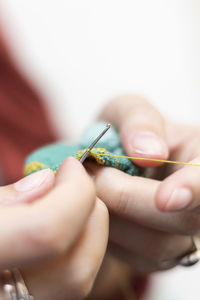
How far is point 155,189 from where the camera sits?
52cm

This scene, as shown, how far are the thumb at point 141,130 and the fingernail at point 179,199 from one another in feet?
0.49

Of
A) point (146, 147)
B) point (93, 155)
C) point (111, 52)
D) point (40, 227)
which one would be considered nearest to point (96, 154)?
point (93, 155)

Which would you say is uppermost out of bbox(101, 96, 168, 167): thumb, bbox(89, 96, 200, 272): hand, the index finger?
the index finger

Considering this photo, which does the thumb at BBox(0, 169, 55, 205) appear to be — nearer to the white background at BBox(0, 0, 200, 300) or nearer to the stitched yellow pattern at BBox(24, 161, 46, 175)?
the stitched yellow pattern at BBox(24, 161, 46, 175)

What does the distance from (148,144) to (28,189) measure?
276 mm

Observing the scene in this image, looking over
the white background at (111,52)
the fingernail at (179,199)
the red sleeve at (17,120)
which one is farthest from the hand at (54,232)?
the white background at (111,52)

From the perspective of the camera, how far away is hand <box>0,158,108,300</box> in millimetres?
348

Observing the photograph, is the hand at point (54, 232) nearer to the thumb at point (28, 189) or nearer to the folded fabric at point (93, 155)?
the thumb at point (28, 189)

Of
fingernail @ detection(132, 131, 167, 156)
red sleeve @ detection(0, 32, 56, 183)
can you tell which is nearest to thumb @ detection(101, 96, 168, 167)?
fingernail @ detection(132, 131, 167, 156)

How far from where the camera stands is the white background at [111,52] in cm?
165

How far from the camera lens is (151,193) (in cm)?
52

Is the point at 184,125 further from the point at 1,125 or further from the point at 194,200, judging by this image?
the point at 1,125

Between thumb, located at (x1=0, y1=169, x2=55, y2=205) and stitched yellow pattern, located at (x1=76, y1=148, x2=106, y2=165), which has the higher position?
thumb, located at (x1=0, y1=169, x2=55, y2=205)

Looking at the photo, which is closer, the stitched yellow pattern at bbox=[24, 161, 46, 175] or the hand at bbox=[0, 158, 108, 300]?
the hand at bbox=[0, 158, 108, 300]
